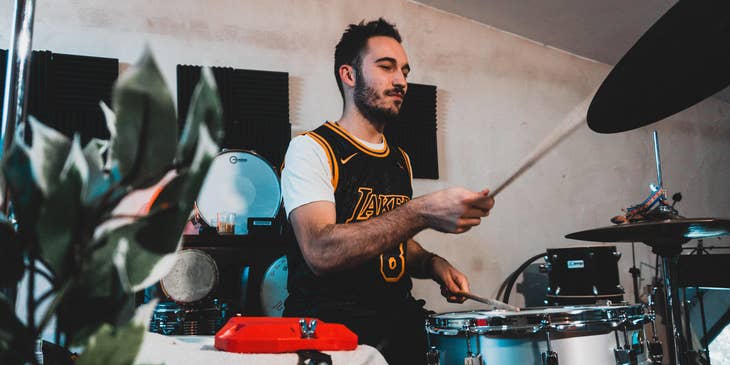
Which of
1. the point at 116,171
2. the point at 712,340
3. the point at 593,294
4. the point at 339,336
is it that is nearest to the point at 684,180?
the point at 712,340

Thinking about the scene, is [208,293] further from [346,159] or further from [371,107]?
[371,107]

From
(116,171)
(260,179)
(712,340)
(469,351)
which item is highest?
(260,179)

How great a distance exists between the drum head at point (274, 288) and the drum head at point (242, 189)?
0.90 feet

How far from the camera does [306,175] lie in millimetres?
2336

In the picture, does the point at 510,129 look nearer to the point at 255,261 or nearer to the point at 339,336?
the point at 255,261

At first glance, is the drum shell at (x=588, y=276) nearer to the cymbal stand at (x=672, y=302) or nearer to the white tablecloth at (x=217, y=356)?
the cymbal stand at (x=672, y=302)

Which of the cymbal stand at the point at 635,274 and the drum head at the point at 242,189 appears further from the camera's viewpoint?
the cymbal stand at the point at 635,274

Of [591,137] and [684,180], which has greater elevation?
[591,137]

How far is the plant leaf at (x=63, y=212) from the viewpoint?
12.4 inches

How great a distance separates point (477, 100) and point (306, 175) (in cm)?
208

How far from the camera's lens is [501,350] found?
1990 mm

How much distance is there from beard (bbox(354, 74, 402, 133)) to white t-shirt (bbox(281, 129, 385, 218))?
370 mm

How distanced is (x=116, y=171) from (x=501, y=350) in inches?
73.5

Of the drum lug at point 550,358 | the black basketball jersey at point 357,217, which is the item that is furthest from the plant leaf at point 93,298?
the black basketball jersey at point 357,217
